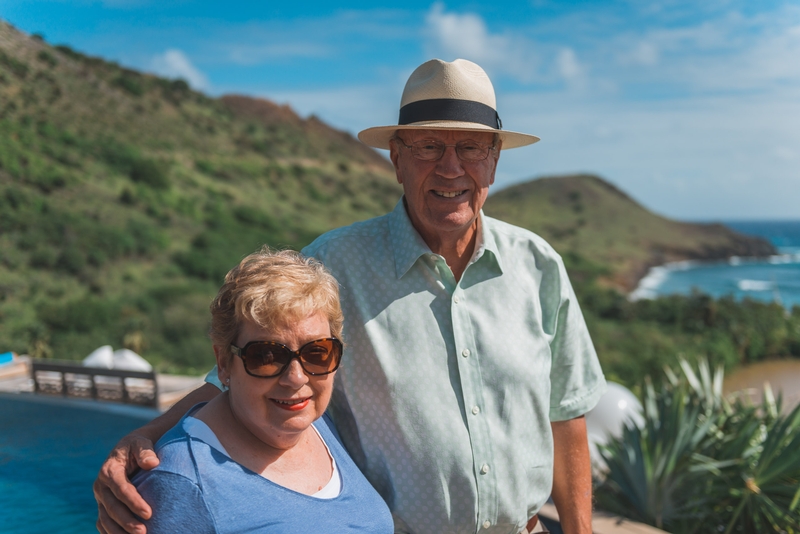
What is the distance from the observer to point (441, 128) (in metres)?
1.94

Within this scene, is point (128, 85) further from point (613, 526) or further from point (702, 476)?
point (613, 526)

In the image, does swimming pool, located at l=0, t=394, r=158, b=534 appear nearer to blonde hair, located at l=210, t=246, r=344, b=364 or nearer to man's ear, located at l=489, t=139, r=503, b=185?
blonde hair, located at l=210, t=246, r=344, b=364

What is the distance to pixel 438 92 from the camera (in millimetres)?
2004

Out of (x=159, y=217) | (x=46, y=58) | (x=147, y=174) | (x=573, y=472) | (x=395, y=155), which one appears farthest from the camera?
(x=46, y=58)

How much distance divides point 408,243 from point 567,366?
26.8 inches

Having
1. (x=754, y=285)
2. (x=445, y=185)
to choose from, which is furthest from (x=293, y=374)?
(x=754, y=285)

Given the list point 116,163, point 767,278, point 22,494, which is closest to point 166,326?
point 22,494

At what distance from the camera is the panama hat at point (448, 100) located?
1.98 metres

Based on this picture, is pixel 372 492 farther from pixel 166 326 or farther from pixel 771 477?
pixel 166 326

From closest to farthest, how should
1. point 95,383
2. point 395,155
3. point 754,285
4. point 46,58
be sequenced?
point 395,155 → point 95,383 → point 46,58 → point 754,285

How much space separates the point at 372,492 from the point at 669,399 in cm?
396

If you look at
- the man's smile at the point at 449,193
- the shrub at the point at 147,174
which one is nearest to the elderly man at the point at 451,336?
the man's smile at the point at 449,193

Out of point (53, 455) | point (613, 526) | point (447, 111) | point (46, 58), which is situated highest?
point (46, 58)

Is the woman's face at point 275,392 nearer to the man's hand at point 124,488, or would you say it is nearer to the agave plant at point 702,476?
the man's hand at point 124,488
